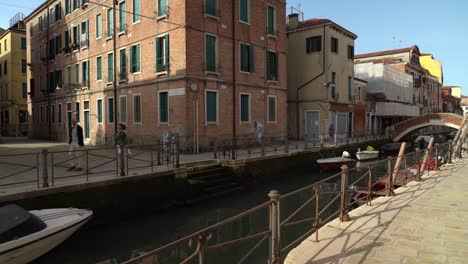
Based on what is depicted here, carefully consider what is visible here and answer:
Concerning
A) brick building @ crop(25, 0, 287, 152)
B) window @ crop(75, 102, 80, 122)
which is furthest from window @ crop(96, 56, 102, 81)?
window @ crop(75, 102, 80, 122)

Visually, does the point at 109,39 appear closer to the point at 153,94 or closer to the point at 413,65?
the point at 153,94

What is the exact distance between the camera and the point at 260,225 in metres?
10.2

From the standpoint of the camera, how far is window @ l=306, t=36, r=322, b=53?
25781 mm

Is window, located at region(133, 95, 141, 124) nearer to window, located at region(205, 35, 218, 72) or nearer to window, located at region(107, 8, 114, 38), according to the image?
window, located at region(205, 35, 218, 72)

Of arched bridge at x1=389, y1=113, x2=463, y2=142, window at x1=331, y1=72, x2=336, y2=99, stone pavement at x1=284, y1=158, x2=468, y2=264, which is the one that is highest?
window at x1=331, y1=72, x2=336, y2=99

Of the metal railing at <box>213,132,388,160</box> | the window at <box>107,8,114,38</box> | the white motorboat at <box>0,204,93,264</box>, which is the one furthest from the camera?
the window at <box>107,8,114,38</box>

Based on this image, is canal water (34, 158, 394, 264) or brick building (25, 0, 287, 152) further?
brick building (25, 0, 287, 152)

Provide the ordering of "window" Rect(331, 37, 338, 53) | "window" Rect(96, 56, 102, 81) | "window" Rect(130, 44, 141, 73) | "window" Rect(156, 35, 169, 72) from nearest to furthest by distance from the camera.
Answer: "window" Rect(156, 35, 169, 72) → "window" Rect(130, 44, 141, 73) → "window" Rect(96, 56, 102, 81) → "window" Rect(331, 37, 338, 53)

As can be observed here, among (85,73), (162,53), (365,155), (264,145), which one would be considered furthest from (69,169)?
(365,155)

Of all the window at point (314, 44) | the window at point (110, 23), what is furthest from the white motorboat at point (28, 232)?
the window at point (314, 44)

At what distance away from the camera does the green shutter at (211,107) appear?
17.5m

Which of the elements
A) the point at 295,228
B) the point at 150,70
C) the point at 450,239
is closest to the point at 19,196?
the point at 295,228

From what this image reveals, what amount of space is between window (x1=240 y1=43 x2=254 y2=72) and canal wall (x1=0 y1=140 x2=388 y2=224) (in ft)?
20.5

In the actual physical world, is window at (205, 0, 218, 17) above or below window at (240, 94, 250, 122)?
above
